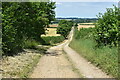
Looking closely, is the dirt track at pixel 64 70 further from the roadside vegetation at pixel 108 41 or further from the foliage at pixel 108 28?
the foliage at pixel 108 28

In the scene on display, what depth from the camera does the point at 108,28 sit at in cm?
1844

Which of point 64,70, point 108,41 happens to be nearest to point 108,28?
point 108,41

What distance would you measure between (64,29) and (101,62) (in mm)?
113680

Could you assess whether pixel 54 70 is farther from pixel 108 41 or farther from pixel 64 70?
pixel 108 41

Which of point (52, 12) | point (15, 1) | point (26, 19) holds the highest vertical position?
point (15, 1)

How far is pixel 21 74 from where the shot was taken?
40.2ft

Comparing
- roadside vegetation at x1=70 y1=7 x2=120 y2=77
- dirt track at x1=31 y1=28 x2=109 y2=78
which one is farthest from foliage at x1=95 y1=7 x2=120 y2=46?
dirt track at x1=31 y1=28 x2=109 y2=78

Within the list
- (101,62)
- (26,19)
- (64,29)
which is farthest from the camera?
(64,29)

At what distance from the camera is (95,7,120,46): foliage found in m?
16.6

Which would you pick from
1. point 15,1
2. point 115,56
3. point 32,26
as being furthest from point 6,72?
point 32,26

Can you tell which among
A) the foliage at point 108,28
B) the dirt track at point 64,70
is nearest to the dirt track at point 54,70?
Answer: the dirt track at point 64,70

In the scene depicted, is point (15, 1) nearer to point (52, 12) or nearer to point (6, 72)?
point (6, 72)

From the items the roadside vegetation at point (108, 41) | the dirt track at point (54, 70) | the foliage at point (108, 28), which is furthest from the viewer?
the foliage at point (108, 28)

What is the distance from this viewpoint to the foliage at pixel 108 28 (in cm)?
1656
